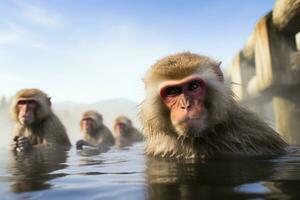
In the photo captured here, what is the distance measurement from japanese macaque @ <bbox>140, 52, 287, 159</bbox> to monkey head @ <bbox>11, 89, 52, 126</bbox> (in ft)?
13.8

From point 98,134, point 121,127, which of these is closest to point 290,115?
point 98,134

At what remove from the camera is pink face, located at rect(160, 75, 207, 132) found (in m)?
3.33

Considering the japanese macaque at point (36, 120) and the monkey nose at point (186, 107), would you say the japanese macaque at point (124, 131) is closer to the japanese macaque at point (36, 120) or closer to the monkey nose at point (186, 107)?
the japanese macaque at point (36, 120)

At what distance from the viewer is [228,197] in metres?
1.57

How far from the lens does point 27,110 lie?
7.65 m

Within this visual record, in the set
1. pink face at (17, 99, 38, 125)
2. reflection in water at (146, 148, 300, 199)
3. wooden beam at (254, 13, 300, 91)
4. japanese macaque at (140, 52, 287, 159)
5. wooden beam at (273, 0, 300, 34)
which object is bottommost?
reflection in water at (146, 148, 300, 199)

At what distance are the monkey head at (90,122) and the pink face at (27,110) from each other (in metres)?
4.87

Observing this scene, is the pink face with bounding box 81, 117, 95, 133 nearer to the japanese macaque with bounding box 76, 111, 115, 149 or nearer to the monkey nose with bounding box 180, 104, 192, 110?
the japanese macaque with bounding box 76, 111, 115, 149

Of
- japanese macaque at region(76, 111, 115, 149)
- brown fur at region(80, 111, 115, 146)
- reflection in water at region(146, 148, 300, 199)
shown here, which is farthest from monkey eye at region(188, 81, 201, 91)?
japanese macaque at region(76, 111, 115, 149)

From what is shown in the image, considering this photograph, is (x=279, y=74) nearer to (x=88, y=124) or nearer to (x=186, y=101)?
(x=186, y=101)

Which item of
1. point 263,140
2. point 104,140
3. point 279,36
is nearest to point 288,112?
point 279,36

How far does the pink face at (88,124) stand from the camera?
41.8 feet

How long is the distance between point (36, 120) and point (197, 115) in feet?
17.1

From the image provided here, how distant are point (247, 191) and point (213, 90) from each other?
1982 millimetres
